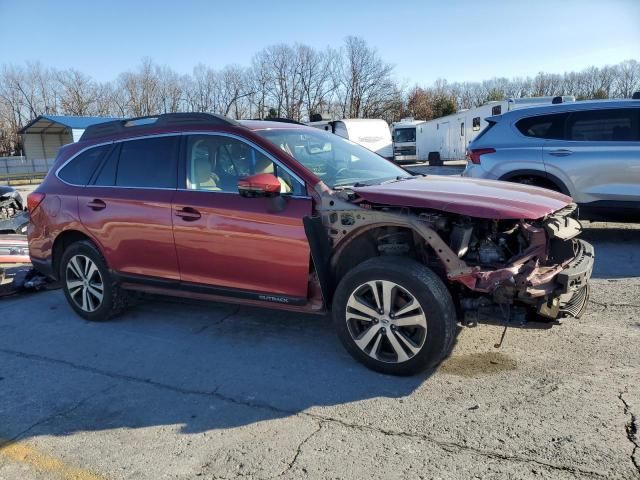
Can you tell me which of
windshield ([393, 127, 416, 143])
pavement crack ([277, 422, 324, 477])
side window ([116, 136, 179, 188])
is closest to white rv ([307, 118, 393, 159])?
windshield ([393, 127, 416, 143])

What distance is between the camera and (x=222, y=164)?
441cm

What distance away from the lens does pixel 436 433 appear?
9.64 ft

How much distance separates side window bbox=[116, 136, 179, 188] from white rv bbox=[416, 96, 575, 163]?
729 inches

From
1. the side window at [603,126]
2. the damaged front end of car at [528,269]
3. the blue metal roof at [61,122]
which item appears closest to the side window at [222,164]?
the damaged front end of car at [528,269]

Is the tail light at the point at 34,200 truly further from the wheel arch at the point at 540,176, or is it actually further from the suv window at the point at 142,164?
the wheel arch at the point at 540,176

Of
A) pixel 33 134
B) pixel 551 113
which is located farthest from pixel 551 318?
pixel 33 134

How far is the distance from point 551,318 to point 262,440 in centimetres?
201

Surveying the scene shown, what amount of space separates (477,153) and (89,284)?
5.46 metres

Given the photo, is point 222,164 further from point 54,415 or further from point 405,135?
point 405,135

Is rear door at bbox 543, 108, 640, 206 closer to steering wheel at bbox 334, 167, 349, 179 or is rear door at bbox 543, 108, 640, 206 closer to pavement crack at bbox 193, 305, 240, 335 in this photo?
steering wheel at bbox 334, 167, 349, 179

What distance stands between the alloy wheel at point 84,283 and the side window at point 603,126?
6.24 m

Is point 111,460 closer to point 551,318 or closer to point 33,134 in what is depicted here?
point 551,318

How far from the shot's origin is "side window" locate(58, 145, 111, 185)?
5234 mm

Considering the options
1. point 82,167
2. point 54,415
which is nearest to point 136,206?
point 82,167
